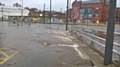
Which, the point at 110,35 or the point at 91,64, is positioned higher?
the point at 110,35

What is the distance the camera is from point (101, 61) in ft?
44.4

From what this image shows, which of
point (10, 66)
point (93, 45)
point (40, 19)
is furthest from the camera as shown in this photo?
point (40, 19)

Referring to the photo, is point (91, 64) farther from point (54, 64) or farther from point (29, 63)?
point (29, 63)

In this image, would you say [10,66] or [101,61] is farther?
[101,61]

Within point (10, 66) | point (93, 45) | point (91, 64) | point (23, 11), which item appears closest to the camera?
point (10, 66)

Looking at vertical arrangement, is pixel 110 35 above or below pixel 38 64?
above

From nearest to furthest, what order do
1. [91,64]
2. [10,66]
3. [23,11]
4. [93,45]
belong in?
[10,66] → [91,64] → [93,45] → [23,11]

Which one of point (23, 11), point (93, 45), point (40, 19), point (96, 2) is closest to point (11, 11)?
point (23, 11)

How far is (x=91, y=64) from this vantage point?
1304 centimetres

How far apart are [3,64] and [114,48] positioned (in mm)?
4448

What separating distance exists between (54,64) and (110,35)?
2.41 metres

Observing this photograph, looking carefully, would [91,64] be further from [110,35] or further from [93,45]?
[93,45]

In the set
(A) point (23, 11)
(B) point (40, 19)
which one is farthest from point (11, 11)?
(B) point (40, 19)

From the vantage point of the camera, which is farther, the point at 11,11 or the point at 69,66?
the point at 11,11
